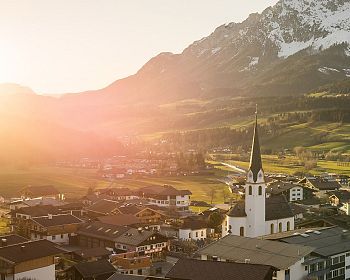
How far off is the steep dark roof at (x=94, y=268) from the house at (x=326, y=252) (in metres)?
12.5

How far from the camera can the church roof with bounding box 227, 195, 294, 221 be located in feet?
172

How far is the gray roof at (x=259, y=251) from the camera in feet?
118

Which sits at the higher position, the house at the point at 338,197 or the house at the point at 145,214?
the house at the point at 145,214

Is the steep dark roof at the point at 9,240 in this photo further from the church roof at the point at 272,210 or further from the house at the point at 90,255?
the church roof at the point at 272,210

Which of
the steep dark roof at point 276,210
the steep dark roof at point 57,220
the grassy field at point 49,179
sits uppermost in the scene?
the steep dark roof at point 276,210

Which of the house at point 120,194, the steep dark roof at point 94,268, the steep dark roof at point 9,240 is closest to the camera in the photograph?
the steep dark roof at point 94,268

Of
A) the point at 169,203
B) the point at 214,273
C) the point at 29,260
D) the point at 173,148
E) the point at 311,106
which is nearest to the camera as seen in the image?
the point at 214,273

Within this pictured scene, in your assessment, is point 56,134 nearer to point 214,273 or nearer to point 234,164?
point 234,164

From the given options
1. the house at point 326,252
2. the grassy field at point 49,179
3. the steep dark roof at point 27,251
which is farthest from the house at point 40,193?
the house at point 326,252

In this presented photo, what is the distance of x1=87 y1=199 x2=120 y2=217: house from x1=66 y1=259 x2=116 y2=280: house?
72.1ft

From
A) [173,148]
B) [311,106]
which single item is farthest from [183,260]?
[311,106]

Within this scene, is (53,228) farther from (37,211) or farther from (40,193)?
(40,193)

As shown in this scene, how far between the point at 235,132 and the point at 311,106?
3500 centimetres

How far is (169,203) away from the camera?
7856 centimetres
